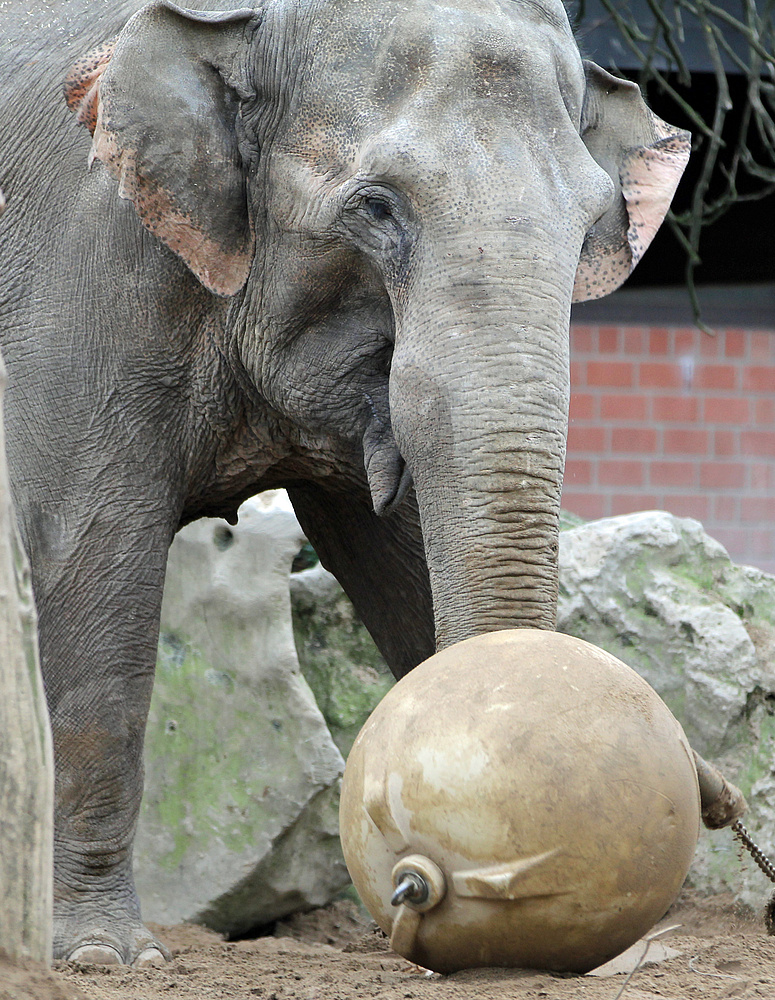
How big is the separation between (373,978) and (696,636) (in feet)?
6.69

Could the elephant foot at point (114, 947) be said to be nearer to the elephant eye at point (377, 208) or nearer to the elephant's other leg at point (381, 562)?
the elephant's other leg at point (381, 562)

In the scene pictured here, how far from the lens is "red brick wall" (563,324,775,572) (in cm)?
780

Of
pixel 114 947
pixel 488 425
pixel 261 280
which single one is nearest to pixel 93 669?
pixel 114 947

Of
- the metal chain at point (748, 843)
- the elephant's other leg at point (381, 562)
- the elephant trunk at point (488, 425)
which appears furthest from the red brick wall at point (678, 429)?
the elephant trunk at point (488, 425)

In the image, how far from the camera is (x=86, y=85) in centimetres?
315

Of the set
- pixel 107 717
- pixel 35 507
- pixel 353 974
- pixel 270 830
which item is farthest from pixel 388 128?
pixel 270 830

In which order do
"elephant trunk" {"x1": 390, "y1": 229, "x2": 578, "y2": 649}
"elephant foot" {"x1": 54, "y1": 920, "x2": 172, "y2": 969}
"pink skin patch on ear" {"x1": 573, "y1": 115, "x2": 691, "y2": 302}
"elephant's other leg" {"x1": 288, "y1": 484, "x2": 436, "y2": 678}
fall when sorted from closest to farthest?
1. "elephant trunk" {"x1": 390, "y1": 229, "x2": 578, "y2": 649}
2. "elephant foot" {"x1": 54, "y1": 920, "x2": 172, "y2": 969}
3. "pink skin patch on ear" {"x1": 573, "y1": 115, "x2": 691, "y2": 302}
4. "elephant's other leg" {"x1": 288, "y1": 484, "x2": 436, "y2": 678}

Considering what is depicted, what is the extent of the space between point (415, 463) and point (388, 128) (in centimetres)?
64

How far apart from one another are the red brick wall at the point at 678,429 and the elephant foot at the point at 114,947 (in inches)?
188

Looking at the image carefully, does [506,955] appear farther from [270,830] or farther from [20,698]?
[270,830]

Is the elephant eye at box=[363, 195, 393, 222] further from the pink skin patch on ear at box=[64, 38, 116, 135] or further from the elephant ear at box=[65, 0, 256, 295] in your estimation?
the pink skin patch on ear at box=[64, 38, 116, 135]

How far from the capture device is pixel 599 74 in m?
3.41

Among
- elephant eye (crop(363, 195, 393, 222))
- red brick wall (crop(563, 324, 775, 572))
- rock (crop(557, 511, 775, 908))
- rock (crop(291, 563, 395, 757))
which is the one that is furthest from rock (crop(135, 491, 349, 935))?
red brick wall (crop(563, 324, 775, 572))

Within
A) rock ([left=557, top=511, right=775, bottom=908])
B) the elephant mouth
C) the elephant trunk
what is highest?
the elephant trunk
